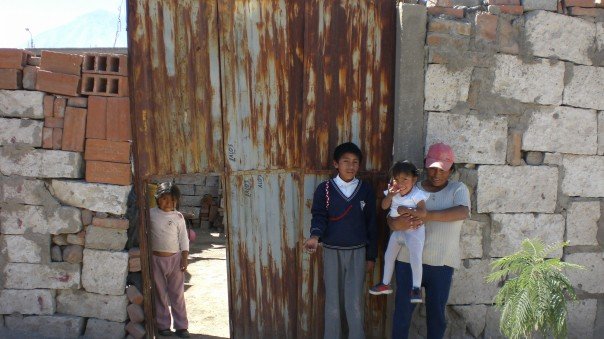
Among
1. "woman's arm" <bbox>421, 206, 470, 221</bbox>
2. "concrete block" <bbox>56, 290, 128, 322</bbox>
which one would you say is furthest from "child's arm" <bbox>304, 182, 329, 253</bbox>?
"concrete block" <bbox>56, 290, 128, 322</bbox>

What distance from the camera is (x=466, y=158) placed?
4270 mm

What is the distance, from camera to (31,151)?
417 cm

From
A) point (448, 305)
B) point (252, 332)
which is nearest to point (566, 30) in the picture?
point (448, 305)

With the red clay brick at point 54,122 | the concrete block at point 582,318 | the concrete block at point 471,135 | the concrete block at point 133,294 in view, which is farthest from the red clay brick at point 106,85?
the concrete block at point 582,318

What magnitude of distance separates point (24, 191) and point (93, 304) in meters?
1.00

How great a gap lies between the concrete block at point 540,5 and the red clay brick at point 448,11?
52cm

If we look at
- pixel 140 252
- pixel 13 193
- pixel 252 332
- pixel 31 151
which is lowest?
pixel 252 332

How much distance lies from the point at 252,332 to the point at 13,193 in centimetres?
214

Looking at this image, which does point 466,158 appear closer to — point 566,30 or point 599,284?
point 566,30

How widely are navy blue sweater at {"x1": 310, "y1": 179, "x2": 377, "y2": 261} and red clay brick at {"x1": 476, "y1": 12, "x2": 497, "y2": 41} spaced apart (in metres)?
1.49

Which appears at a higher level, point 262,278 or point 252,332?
point 262,278

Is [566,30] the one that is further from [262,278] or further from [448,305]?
[262,278]

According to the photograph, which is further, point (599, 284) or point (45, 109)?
point (599, 284)

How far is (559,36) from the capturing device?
4.37 meters
